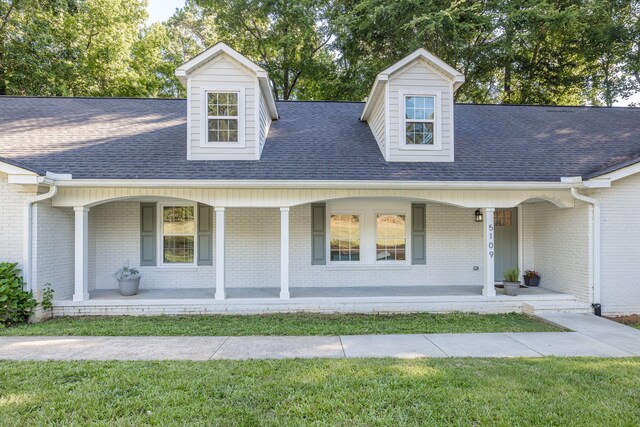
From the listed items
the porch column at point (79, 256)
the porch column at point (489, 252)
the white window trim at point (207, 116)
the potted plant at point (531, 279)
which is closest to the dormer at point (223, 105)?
the white window trim at point (207, 116)

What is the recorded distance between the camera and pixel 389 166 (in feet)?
26.7

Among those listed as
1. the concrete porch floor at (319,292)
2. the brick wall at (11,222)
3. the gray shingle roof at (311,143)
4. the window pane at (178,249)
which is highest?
the gray shingle roof at (311,143)

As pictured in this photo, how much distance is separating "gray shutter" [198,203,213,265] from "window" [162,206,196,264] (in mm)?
188

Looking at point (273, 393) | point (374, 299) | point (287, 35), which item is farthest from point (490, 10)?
point (273, 393)

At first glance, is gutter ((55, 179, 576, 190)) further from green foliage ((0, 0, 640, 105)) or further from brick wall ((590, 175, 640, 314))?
green foliage ((0, 0, 640, 105))

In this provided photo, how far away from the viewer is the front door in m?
9.60

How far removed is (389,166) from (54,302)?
23.9 ft

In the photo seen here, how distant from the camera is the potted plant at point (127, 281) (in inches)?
313

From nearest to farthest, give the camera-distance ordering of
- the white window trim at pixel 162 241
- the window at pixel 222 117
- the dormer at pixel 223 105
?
1. the dormer at pixel 223 105
2. the window at pixel 222 117
3. the white window trim at pixel 162 241

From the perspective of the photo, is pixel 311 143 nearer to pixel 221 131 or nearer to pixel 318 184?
pixel 318 184

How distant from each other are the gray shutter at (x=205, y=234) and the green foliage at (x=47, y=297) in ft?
9.77

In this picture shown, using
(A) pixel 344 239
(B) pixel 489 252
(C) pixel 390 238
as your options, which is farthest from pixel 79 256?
(B) pixel 489 252

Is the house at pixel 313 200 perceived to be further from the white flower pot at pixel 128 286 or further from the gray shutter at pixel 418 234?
the white flower pot at pixel 128 286

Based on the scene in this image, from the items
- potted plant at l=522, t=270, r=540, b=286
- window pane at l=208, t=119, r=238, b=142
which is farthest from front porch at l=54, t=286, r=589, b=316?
window pane at l=208, t=119, r=238, b=142
